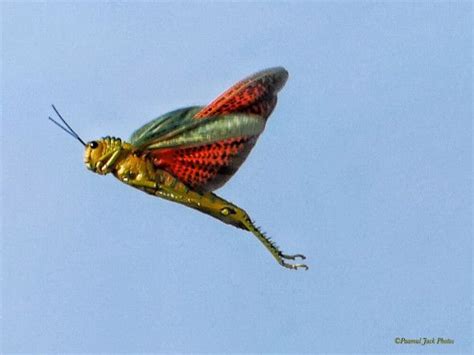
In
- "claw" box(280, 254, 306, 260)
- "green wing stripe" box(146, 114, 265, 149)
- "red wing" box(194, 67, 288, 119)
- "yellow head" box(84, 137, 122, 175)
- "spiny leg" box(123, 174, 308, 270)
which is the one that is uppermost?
"red wing" box(194, 67, 288, 119)

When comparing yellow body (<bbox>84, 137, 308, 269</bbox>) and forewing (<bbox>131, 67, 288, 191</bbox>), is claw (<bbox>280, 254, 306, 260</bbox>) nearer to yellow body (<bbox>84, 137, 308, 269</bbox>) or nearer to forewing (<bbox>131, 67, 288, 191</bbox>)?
yellow body (<bbox>84, 137, 308, 269</bbox>)

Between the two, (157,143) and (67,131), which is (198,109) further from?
(67,131)

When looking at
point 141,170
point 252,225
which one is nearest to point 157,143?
point 141,170

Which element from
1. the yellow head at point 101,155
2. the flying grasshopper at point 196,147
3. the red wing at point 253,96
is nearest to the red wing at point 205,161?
the flying grasshopper at point 196,147

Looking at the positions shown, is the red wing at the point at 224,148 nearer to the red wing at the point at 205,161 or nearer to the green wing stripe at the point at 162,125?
the red wing at the point at 205,161

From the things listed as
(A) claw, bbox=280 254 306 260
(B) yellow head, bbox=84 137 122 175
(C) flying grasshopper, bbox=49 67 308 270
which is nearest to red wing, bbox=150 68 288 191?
(C) flying grasshopper, bbox=49 67 308 270

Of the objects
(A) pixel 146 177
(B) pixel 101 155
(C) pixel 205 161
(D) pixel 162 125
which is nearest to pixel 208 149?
(C) pixel 205 161
